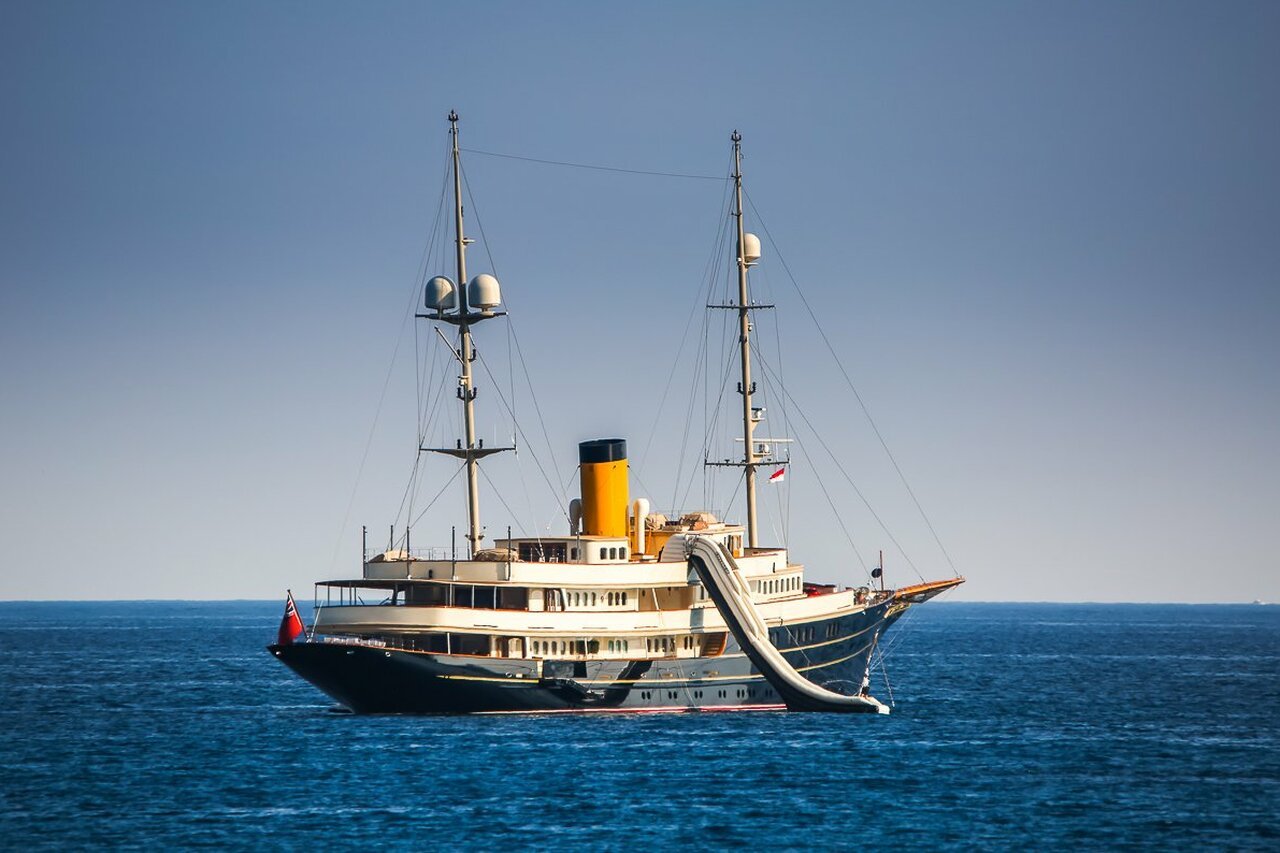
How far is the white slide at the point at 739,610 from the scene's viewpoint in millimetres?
72500

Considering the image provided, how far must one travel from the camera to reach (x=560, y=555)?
7394 centimetres

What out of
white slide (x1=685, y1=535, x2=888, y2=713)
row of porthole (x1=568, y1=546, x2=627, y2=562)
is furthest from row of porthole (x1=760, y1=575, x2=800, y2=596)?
row of porthole (x1=568, y1=546, x2=627, y2=562)

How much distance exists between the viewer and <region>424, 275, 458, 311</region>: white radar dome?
76.4 metres

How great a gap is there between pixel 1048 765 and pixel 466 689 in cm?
2264

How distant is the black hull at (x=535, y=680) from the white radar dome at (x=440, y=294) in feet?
54.3

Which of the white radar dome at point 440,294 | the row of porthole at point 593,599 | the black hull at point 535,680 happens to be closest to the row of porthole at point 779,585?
the black hull at point 535,680

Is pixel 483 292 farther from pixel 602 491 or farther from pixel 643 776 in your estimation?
pixel 643 776

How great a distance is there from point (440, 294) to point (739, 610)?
62.4 feet

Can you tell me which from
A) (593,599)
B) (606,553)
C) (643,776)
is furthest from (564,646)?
(643,776)

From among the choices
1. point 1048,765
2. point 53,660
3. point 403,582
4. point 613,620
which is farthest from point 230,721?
point 53,660

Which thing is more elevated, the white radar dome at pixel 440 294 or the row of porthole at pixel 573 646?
the white radar dome at pixel 440 294

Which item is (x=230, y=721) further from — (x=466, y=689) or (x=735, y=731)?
(x=735, y=731)

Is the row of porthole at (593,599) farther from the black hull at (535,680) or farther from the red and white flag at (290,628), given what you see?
the red and white flag at (290,628)

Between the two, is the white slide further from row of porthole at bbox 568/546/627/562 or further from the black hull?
row of porthole at bbox 568/546/627/562
